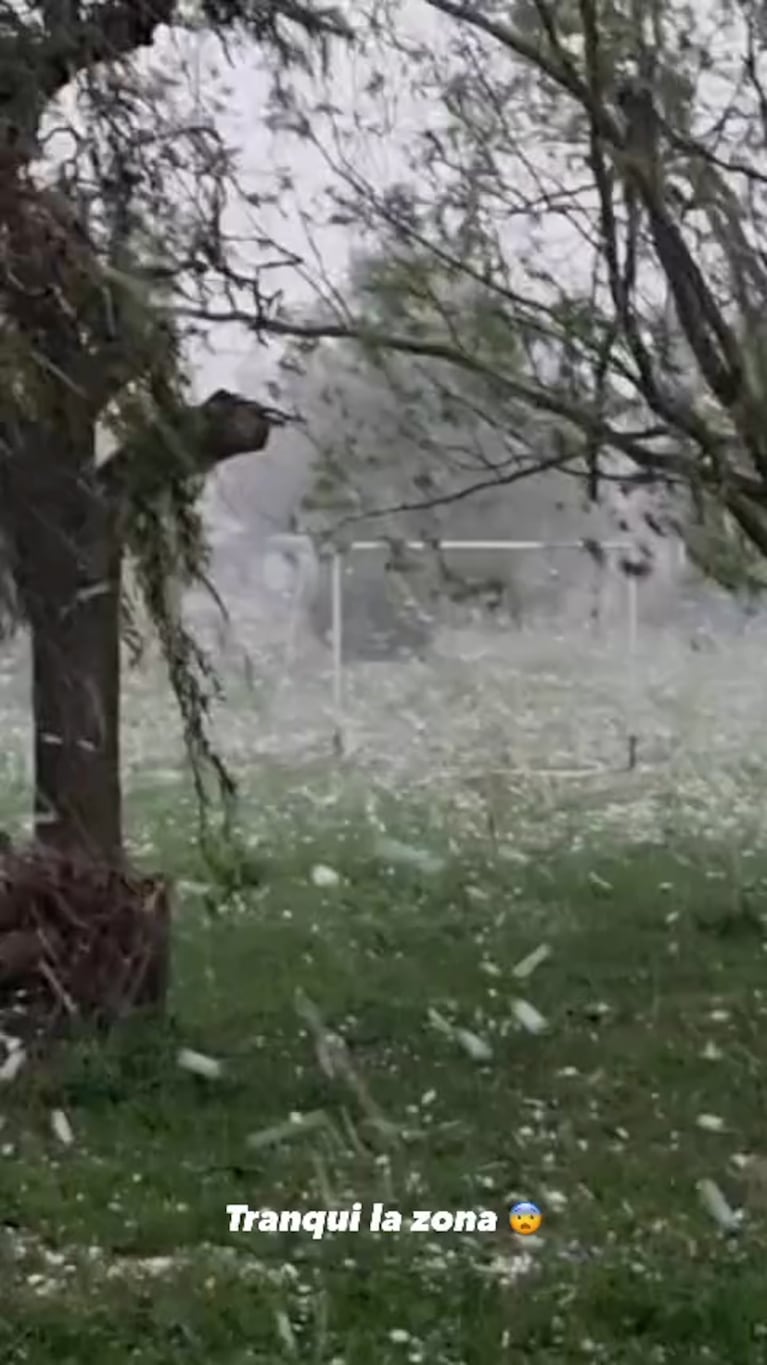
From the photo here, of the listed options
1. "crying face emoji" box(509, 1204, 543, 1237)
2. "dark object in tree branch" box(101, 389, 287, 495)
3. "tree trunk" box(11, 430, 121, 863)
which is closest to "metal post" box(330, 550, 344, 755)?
"tree trunk" box(11, 430, 121, 863)

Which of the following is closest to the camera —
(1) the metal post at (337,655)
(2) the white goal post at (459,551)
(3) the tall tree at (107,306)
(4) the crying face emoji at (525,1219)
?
(3) the tall tree at (107,306)

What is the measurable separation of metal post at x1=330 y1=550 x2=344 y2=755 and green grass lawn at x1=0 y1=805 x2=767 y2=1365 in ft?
5.09

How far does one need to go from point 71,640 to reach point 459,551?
1.73 meters

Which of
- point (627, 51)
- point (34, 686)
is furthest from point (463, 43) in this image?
point (34, 686)

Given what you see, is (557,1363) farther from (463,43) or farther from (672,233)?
(463,43)

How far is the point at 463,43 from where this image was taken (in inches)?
163

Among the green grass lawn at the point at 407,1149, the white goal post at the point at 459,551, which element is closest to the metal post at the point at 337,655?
the white goal post at the point at 459,551

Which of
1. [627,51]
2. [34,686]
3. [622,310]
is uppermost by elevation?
[627,51]

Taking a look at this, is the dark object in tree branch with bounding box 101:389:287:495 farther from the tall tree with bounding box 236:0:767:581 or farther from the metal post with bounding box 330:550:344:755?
the metal post with bounding box 330:550:344:755

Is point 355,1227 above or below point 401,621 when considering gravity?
below

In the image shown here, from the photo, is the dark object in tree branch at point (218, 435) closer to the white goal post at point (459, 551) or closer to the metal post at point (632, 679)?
the white goal post at point (459, 551)

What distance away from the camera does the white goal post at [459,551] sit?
15.0 feet

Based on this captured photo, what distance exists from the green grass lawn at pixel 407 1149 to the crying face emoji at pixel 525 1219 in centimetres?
3

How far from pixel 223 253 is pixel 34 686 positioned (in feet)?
2.98
